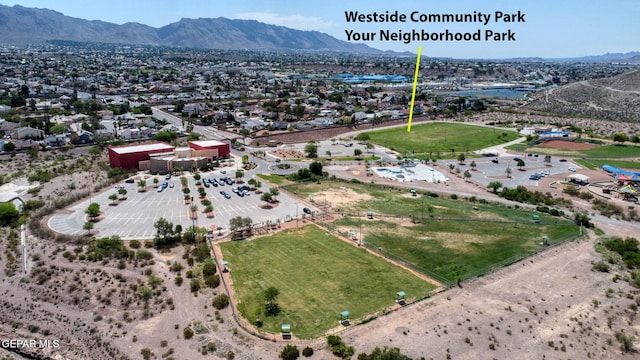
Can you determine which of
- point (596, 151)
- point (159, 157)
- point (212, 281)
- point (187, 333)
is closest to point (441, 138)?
point (596, 151)

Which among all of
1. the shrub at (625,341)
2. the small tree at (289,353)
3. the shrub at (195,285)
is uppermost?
the shrub at (625,341)

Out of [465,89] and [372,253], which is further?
[465,89]

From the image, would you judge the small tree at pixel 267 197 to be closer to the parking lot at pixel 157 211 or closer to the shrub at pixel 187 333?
the parking lot at pixel 157 211

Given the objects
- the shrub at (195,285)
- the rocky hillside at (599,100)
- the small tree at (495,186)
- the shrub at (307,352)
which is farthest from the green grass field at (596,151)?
the shrub at (307,352)

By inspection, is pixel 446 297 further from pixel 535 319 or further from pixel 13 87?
pixel 13 87

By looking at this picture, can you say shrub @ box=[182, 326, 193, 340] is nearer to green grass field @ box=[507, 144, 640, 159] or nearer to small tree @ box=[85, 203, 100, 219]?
small tree @ box=[85, 203, 100, 219]

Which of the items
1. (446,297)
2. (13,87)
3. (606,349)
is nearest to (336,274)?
(446,297)
